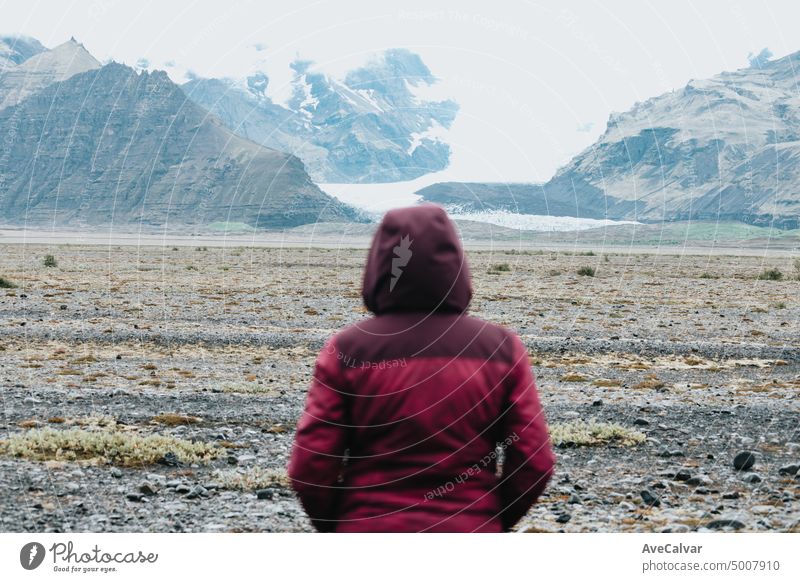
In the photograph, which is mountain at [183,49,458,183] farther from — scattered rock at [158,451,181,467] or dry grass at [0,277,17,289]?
dry grass at [0,277,17,289]

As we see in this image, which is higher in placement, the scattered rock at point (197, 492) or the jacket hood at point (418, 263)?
the jacket hood at point (418, 263)

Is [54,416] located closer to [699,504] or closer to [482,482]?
[699,504]

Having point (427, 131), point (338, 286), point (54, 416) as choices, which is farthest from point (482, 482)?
point (338, 286)

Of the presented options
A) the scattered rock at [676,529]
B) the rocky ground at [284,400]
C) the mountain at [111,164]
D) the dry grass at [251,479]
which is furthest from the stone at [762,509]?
the mountain at [111,164]

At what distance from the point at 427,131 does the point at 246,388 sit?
5.15 metres

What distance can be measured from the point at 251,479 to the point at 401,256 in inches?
230

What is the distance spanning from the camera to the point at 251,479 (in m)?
8.90

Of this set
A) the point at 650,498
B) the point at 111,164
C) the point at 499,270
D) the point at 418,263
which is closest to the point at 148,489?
the point at 650,498

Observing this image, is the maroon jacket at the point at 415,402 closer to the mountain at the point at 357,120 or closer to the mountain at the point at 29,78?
the mountain at the point at 357,120

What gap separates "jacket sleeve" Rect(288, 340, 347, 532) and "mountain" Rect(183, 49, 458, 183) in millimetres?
7952

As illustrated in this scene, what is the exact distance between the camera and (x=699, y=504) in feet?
27.3
